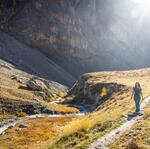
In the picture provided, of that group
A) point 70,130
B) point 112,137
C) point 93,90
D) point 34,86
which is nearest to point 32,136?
point 70,130

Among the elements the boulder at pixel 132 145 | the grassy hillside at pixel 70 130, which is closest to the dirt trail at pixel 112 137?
the grassy hillside at pixel 70 130

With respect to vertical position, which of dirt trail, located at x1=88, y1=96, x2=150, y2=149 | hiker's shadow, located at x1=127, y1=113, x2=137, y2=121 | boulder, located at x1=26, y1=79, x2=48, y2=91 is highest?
hiker's shadow, located at x1=127, y1=113, x2=137, y2=121

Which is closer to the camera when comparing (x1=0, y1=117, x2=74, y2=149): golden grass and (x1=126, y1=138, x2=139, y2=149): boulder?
(x1=126, y1=138, x2=139, y2=149): boulder

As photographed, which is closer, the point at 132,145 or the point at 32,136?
the point at 132,145

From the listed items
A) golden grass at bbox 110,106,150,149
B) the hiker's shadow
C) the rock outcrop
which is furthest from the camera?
the rock outcrop

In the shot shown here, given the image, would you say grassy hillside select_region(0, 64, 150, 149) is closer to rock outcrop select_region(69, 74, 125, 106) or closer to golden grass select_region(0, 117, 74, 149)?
golden grass select_region(0, 117, 74, 149)

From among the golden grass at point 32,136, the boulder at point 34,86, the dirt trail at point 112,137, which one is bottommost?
the golden grass at point 32,136

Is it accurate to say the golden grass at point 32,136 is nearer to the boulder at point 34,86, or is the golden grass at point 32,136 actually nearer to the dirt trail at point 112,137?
the dirt trail at point 112,137

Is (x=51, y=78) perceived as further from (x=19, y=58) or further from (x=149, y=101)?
(x=149, y=101)

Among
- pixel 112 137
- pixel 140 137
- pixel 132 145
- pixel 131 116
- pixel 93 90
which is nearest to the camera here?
pixel 132 145

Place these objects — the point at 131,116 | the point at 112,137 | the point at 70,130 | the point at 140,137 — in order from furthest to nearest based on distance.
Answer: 1. the point at 131,116
2. the point at 70,130
3. the point at 112,137
4. the point at 140,137

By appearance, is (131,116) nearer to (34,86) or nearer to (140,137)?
(140,137)

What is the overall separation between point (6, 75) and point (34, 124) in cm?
6853

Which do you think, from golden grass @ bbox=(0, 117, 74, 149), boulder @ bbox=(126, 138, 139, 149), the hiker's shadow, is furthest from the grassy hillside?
boulder @ bbox=(126, 138, 139, 149)
